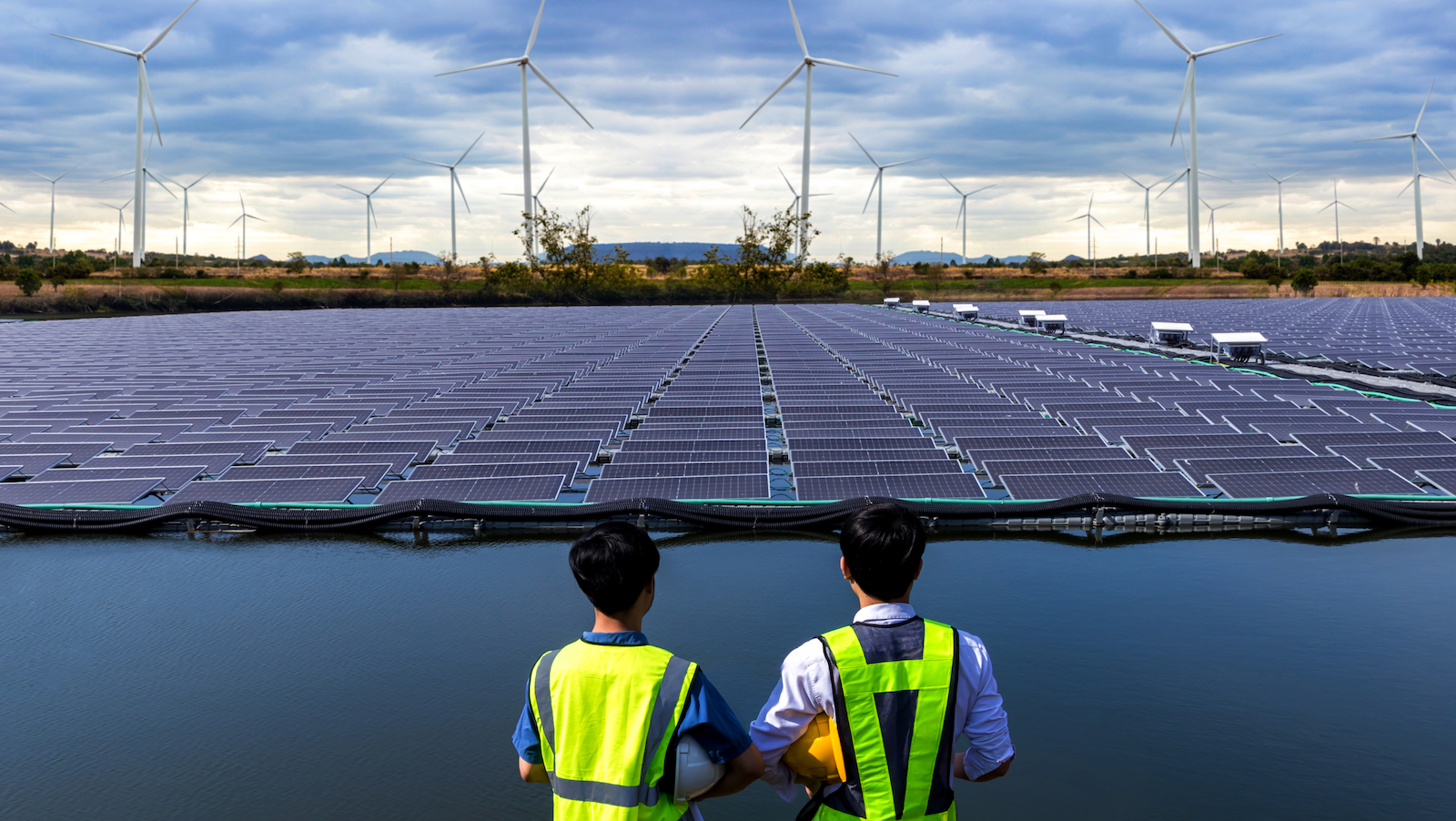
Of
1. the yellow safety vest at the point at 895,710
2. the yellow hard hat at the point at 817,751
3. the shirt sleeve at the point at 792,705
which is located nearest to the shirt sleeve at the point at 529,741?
the shirt sleeve at the point at 792,705

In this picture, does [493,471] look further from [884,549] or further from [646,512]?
[884,549]

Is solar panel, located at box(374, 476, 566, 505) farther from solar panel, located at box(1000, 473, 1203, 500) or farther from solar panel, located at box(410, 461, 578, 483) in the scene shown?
solar panel, located at box(1000, 473, 1203, 500)

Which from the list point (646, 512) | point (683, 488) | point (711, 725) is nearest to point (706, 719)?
point (711, 725)

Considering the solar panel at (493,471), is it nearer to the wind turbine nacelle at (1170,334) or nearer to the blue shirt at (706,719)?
the blue shirt at (706,719)

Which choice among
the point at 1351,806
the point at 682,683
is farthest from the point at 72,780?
the point at 1351,806

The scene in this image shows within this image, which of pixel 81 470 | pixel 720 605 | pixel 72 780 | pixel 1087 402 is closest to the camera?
pixel 72 780

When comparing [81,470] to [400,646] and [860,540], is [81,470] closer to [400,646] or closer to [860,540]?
[400,646]
